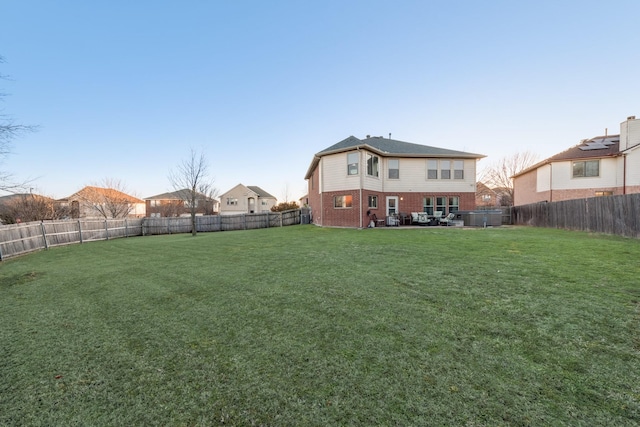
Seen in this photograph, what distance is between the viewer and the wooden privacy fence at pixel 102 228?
1116 centimetres

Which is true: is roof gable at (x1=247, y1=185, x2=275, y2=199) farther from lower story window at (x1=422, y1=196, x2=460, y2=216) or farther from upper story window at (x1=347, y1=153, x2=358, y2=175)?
lower story window at (x1=422, y1=196, x2=460, y2=216)

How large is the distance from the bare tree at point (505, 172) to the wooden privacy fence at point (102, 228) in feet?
111

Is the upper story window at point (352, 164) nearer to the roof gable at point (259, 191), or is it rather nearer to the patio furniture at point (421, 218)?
the patio furniture at point (421, 218)

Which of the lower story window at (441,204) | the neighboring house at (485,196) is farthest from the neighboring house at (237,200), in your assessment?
the neighboring house at (485,196)

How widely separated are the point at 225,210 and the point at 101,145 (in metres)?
25.6

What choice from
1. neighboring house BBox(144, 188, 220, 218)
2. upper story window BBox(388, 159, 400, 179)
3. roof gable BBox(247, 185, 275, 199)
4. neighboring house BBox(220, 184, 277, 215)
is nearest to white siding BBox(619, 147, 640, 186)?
upper story window BBox(388, 159, 400, 179)

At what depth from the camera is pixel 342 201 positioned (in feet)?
54.7

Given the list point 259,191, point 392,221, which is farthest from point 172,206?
point 392,221

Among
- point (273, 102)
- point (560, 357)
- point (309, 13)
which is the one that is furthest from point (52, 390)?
point (273, 102)

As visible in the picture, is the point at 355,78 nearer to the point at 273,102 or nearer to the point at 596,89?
the point at 273,102

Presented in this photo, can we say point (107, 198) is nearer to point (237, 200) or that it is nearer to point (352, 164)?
point (237, 200)

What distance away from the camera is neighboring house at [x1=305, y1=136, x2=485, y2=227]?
664 inches

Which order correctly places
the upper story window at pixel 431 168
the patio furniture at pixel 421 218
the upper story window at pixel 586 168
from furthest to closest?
the upper story window at pixel 586 168, the upper story window at pixel 431 168, the patio furniture at pixel 421 218

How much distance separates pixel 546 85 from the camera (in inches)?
532
